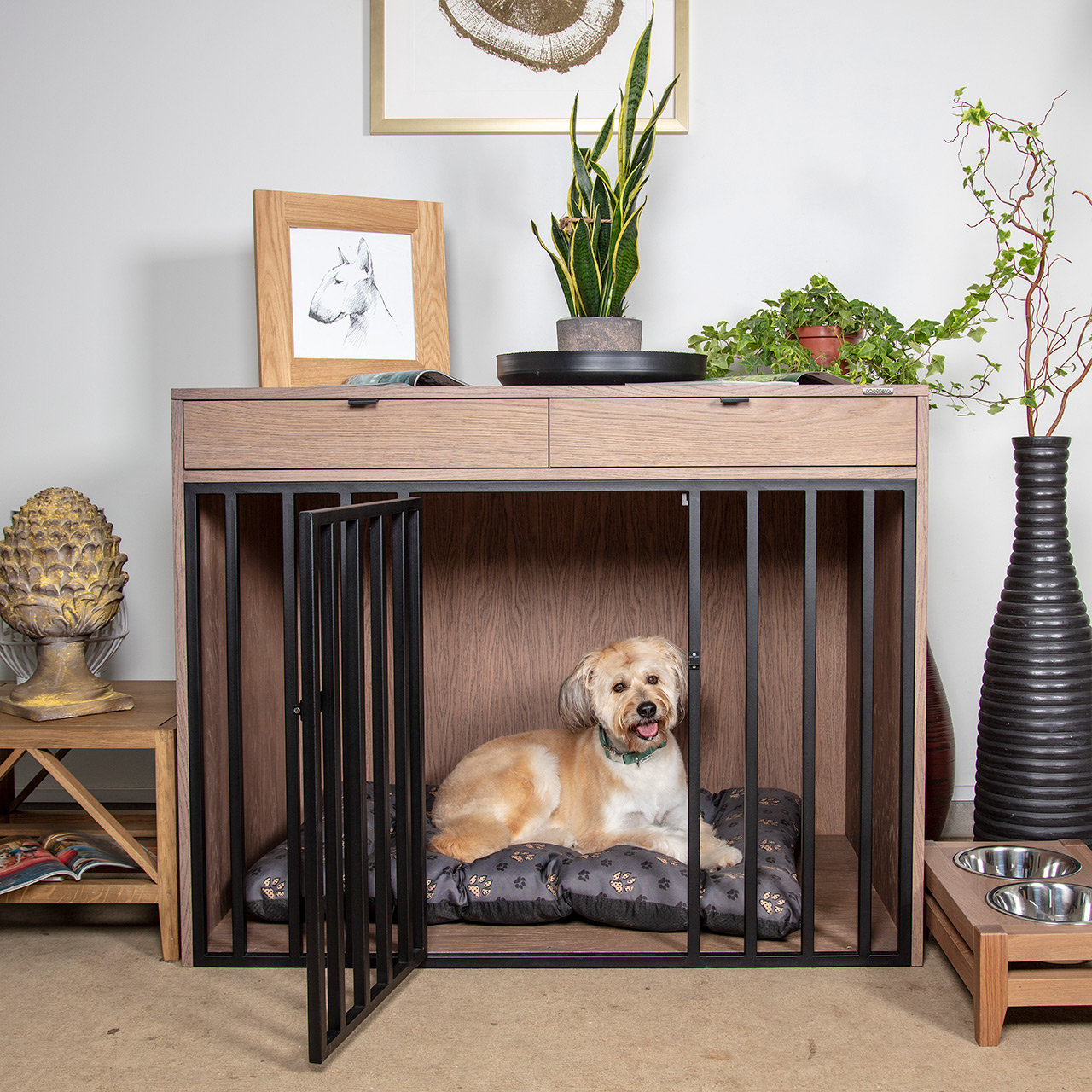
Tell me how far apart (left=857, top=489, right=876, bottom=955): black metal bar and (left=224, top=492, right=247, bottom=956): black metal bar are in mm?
1318

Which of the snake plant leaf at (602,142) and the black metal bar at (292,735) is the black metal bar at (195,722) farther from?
the snake plant leaf at (602,142)

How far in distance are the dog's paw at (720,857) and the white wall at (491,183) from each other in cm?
107

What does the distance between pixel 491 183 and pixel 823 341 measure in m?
1.05

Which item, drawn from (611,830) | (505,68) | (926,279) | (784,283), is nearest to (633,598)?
(611,830)

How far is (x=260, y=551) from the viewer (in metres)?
2.63

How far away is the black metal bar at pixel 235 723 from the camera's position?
217 cm

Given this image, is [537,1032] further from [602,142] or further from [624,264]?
[602,142]

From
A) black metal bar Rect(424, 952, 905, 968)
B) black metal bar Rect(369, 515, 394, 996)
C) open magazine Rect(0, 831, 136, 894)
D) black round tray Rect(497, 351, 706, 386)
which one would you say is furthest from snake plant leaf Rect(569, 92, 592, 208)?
open magazine Rect(0, 831, 136, 894)

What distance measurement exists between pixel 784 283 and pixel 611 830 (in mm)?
1596

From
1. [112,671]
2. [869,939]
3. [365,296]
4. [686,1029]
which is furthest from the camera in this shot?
[112,671]

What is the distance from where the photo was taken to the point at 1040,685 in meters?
2.42

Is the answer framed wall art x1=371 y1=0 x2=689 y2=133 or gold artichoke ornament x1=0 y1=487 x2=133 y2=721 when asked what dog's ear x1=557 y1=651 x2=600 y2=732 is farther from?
framed wall art x1=371 y1=0 x2=689 y2=133

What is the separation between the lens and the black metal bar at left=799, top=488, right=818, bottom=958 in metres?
2.16

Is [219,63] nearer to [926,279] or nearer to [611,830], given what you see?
[926,279]
